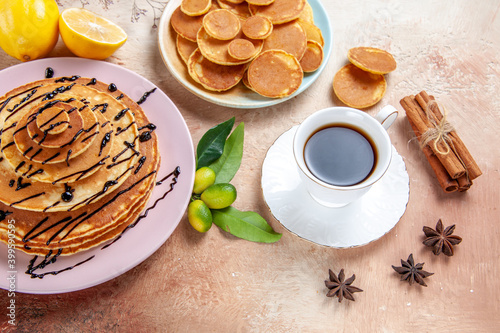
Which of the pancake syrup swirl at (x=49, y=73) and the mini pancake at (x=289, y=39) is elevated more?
the mini pancake at (x=289, y=39)

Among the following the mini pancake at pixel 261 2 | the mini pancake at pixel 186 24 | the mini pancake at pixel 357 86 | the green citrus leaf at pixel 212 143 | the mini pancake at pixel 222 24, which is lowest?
the green citrus leaf at pixel 212 143

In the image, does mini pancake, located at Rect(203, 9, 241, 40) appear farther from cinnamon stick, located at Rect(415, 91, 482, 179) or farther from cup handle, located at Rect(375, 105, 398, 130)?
cinnamon stick, located at Rect(415, 91, 482, 179)

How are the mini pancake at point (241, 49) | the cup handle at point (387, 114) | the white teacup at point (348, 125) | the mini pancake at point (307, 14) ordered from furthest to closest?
the mini pancake at point (307, 14) < the mini pancake at point (241, 49) < the cup handle at point (387, 114) < the white teacup at point (348, 125)

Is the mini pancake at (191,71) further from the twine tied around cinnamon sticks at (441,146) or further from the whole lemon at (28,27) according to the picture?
the twine tied around cinnamon sticks at (441,146)

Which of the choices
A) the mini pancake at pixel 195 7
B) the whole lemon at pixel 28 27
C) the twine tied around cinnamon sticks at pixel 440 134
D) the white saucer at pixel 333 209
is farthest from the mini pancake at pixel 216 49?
the twine tied around cinnamon sticks at pixel 440 134

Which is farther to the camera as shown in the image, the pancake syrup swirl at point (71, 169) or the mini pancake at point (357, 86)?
the mini pancake at point (357, 86)

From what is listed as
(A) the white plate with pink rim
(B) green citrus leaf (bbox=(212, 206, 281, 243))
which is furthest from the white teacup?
(A) the white plate with pink rim

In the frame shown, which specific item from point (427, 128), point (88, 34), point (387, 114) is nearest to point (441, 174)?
point (427, 128)
